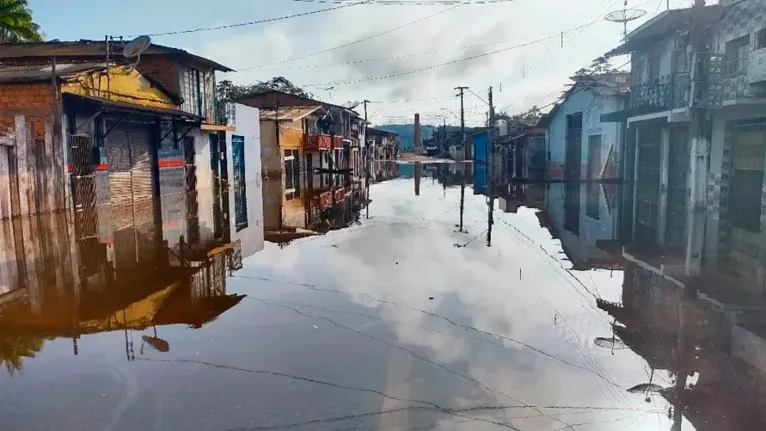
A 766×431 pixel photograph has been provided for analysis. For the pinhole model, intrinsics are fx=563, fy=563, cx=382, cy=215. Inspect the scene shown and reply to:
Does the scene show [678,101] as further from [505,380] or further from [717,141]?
[505,380]

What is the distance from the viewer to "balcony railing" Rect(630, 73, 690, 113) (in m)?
21.7

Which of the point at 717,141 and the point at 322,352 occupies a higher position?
the point at 717,141

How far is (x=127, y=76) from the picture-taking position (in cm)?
2145

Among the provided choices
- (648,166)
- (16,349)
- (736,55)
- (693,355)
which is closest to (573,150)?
(648,166)

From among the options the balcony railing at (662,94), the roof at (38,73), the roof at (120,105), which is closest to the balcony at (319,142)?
the roof at (120,105)

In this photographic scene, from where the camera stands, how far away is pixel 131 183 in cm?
2159

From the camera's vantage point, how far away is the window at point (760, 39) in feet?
58.6

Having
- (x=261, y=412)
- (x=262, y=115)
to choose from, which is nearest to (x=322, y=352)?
(x=261, y=412)

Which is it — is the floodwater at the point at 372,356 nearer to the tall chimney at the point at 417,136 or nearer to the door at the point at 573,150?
the door at the point at 573,150

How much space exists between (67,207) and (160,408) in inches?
583

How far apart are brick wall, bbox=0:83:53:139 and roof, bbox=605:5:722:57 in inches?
827

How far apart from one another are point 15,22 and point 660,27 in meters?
33.1

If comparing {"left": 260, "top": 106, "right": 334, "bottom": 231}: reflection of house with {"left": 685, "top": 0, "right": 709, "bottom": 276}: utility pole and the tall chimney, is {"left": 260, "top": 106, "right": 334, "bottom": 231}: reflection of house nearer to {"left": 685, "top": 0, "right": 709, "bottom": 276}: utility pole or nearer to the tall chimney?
{"left": 685, "top": 0, "right": 709, "bottom": 276}: utility pole

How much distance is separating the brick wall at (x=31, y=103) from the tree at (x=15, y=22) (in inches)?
723
